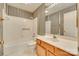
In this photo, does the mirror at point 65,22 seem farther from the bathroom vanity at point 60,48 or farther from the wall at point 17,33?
the wall at point 17,33

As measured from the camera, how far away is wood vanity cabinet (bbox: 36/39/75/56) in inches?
55.9

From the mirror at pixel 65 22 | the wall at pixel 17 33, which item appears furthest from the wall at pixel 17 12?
the mirror at pixel 65 22

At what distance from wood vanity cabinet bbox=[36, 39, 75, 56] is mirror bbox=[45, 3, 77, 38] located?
46 cm

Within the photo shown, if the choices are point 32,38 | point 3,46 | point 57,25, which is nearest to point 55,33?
point 57,25

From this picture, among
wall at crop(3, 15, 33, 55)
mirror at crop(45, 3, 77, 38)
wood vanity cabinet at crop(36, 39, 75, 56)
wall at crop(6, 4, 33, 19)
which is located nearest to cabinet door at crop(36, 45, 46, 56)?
wood vanity cabinet at crop(36, 39, 75, 56)

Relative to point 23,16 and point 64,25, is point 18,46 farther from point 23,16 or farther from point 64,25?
point 64,25

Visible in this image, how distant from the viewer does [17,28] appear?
2035 mm

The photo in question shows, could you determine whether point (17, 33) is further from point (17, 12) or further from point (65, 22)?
point (65, 22)

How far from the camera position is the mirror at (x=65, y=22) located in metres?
1.75

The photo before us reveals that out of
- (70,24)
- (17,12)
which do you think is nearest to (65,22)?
(70,24)

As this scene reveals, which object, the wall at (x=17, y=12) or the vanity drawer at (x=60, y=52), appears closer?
the vanity drawer at (x=60, y=52)

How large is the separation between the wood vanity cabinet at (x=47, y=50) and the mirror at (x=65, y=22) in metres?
0.46

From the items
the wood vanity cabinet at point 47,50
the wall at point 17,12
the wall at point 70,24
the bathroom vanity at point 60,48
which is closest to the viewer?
the bathroom vanity at point 60,48

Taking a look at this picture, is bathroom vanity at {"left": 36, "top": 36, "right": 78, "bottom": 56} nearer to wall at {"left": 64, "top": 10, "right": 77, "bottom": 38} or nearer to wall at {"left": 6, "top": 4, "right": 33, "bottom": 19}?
wall at {"left": 64, "top": 10, "right": 77, "bottom": 38}
